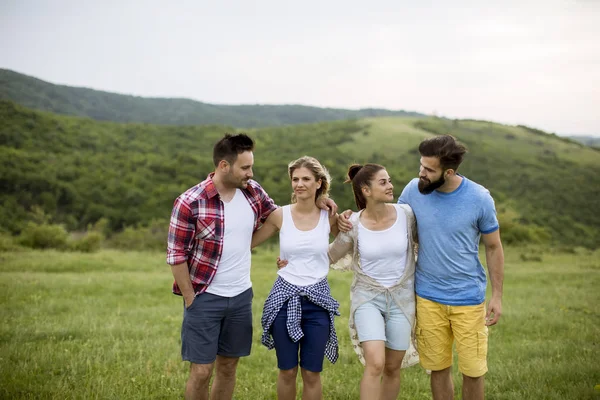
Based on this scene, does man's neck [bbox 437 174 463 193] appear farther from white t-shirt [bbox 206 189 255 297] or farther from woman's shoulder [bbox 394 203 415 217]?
white t-shirt [bbox 206 189 255 297]

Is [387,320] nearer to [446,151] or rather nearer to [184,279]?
[446,151]

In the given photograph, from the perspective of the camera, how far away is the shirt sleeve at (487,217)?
3959 mm

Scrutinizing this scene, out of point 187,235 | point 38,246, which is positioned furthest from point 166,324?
point 38,246

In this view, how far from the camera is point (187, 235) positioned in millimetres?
3955

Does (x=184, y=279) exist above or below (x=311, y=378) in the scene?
above

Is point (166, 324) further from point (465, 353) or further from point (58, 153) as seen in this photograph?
point (58, 153)

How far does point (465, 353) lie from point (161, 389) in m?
3.14

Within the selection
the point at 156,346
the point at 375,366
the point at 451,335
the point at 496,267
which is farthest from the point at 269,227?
the point at 156,346

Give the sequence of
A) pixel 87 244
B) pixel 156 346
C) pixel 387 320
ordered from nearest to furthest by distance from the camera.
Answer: pixel 387 320, pixel 156 346, pixel 87 244

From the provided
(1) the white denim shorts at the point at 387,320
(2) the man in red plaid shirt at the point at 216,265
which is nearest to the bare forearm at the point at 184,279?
(2) the man in red plaid shirt at the point at 216,265

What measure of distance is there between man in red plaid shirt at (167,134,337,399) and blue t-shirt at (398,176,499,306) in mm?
978

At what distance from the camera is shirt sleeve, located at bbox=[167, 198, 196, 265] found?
12.8 feet

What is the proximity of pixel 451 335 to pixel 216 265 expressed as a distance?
213 cm

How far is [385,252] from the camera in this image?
4090 mm
